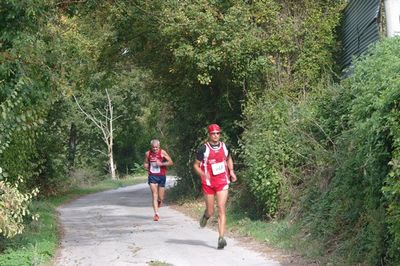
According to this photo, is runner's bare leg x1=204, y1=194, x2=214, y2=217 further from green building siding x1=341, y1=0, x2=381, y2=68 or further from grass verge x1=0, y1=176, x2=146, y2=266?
green building siding x1=341, y1=0, x2=381, y2=68

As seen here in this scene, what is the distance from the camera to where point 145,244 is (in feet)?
37.9

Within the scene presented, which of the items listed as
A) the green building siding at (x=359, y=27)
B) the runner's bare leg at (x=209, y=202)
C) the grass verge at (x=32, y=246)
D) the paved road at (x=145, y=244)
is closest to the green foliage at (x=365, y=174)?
the paved road at (x=145, y=244)

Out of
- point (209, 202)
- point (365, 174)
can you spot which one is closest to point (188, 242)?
point (209, 202)

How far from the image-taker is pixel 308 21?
1788 cm

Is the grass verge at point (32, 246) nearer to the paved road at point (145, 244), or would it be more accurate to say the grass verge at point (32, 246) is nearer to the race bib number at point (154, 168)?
the paved road at point (145, 244)

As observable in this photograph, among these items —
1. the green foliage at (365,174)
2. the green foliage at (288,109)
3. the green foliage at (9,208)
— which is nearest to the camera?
the green foliage at (365,174)

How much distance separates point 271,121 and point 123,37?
360 inches

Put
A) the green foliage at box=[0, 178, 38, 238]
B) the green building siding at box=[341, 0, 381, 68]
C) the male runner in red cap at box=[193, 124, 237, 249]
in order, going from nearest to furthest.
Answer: the green foliage at box=[0, 178, 38, 238] < the male runner in red cap at box=[193, 124, 237, 249] < the green building siding at box=[341, 0, 381, 68]

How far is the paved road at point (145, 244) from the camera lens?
9.77 m

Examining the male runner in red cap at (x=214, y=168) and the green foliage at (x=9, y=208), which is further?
the male runner in red cap at (x=214, y=168)

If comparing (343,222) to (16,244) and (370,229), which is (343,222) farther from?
(16,244)

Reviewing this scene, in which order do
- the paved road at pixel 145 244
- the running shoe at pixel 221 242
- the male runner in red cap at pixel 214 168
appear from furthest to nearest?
the male runner in red cap at pixel 214 168 → the running shoe at pixel 221 242 → the paved road at pixel 145 244

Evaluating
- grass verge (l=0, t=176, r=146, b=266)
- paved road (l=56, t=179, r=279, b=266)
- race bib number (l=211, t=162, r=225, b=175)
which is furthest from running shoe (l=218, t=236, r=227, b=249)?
grass verge (l=0, t=176, r=146, b=266)

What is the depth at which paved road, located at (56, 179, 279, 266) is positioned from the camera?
9773mm
